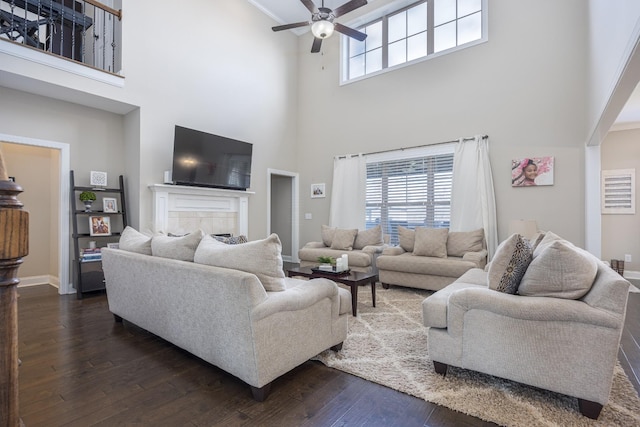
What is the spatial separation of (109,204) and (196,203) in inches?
49.2

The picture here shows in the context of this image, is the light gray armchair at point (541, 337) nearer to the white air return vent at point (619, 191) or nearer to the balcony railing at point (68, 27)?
the white air return vent at point (619, 191)

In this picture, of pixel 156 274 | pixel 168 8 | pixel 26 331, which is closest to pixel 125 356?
pixel 156 274

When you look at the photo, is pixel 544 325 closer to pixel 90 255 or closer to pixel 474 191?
pixel 474 191

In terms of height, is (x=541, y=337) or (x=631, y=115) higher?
(x=631, y=115)

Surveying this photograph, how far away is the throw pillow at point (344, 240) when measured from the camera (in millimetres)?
5718

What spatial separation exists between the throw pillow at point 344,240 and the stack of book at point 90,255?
355 centimetres

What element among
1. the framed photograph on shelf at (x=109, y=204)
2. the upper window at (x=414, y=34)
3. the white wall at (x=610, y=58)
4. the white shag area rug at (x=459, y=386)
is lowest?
the white shag area rug at (x=459, y=386)

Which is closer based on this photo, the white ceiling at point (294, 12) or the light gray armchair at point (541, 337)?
the light gray armchair at point (541, 337)

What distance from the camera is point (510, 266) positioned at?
213 centimetres

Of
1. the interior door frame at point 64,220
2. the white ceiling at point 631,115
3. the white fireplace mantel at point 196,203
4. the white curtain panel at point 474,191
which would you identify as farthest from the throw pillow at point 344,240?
the white ceiling at point 631,115

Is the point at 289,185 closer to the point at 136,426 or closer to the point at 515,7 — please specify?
the point at 515,7

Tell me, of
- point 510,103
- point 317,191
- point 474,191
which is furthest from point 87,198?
point 510,103

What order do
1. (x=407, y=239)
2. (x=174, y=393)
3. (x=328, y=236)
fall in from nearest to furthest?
(x=174, y=393)
(x=407, y=239)
(x=328, y=236)

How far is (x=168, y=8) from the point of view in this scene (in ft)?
17.2
